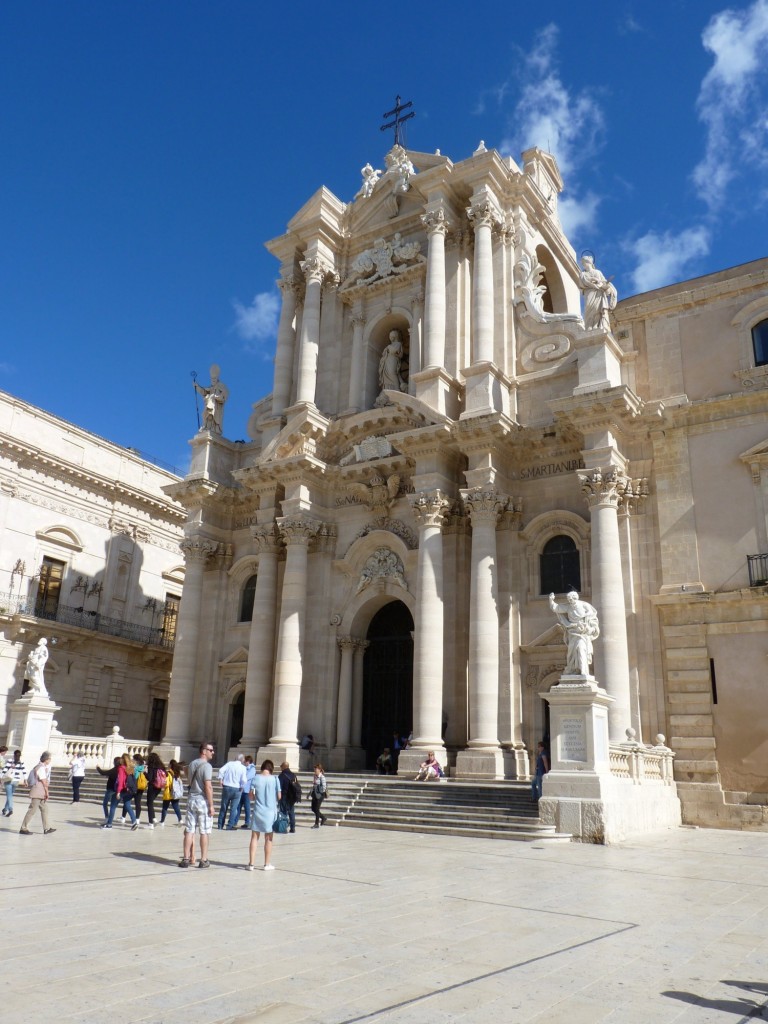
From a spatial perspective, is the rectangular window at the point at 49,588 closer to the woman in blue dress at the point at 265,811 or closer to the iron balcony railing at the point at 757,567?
the woman in blue dress at the point at 265,811

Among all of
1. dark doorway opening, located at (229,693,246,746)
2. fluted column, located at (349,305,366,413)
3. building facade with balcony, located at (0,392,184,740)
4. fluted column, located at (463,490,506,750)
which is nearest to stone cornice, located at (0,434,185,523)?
building facade with balcony, located at (0,392,184,740)

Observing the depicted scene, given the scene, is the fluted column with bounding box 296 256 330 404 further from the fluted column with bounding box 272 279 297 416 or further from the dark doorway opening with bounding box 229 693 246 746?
the dark doorway opening with bounding box 229 693 246 746

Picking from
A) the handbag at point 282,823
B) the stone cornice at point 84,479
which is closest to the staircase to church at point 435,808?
the handbag at point 282,823

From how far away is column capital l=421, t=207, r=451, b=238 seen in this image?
27.6m

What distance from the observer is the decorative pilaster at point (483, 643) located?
21594mm

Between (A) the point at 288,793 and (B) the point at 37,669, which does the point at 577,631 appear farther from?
(B) the point at 37,669

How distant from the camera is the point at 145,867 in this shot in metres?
11.2

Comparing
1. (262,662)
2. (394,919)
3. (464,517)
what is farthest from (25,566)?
(394,919)

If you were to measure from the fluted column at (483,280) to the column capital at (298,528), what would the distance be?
717cm

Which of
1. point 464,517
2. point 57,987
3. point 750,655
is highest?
point 464,517

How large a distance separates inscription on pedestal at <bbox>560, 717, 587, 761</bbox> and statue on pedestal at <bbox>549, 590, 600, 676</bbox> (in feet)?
3.34

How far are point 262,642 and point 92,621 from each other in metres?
13.5

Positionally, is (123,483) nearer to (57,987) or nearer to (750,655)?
(750,655)

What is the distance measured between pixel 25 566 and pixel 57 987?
1263 inches
